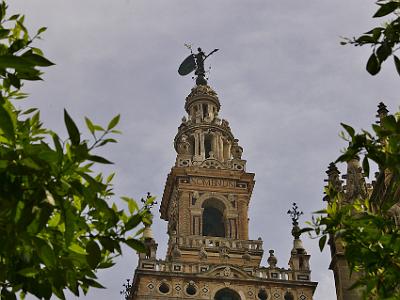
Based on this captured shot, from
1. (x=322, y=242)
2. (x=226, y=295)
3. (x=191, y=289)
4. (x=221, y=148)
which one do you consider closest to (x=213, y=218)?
(x=221, y=148)

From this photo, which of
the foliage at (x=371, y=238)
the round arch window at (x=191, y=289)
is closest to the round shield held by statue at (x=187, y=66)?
the round arch window at (x=191, y=289)

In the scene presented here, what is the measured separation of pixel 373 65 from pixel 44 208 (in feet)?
8.39

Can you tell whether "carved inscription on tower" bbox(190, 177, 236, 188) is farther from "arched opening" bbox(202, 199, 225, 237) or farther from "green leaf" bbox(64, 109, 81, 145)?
"green leaf" bbox(64, 109, 81, 145)

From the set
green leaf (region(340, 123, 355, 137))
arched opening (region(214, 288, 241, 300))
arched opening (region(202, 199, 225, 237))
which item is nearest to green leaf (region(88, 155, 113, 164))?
green leaf (region(340, 123, 355, 137))

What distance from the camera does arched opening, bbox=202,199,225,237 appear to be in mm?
38906

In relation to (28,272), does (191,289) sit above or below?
above

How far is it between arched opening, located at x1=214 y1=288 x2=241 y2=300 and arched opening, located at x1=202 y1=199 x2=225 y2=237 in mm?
5189

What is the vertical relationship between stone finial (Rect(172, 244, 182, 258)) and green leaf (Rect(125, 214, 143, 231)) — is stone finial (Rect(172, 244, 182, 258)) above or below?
above

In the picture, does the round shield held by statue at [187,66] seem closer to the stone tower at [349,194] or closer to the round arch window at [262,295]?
the round arch window at [262,295]

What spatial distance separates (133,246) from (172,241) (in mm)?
31105

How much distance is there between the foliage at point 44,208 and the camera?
182 inches

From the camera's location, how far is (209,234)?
38.9 meters

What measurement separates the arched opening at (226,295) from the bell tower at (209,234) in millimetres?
43

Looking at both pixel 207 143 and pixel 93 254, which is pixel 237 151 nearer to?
pixel 207 143
